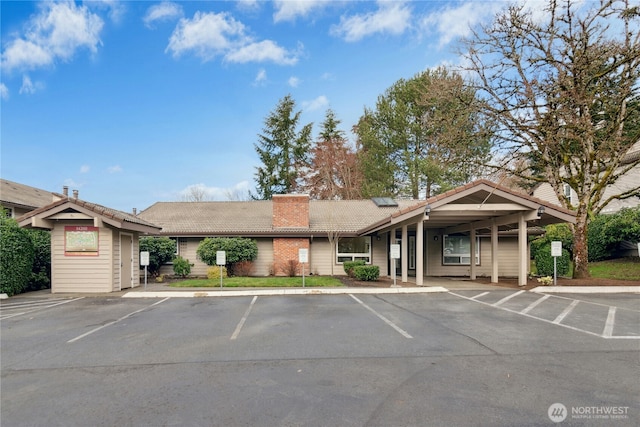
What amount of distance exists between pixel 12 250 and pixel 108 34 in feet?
29.9

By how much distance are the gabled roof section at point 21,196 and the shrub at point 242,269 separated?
32.7 feet

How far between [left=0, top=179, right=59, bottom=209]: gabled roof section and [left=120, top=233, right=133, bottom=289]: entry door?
704cm

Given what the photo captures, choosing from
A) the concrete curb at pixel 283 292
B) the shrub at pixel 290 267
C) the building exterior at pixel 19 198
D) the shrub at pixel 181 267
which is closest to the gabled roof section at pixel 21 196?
the building exterior at pixel 19 198

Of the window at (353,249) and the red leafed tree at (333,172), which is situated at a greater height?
the red leafed tree at (333,172)

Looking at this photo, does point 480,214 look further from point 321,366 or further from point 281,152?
point 281,152

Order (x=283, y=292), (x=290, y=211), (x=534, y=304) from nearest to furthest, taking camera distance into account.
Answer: (x=534, y=304)
(x=283, y=292)
(x=290, y=211)

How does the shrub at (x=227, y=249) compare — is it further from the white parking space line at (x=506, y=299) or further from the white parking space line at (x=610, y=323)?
A: the white parking space line at (x=610, y=323)

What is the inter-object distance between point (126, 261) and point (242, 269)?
5.37m

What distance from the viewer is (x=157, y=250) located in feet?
57.5

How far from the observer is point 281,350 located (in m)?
5.93

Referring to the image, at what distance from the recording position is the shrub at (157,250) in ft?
56.7

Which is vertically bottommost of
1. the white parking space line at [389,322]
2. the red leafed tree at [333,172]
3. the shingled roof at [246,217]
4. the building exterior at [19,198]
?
the white parking space line at [389,322]

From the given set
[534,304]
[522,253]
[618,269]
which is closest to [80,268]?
[534,304]

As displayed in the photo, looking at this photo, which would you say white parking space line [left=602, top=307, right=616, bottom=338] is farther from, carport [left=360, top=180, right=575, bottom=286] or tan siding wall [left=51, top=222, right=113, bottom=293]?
tan siding wall [left=51, top=222, right=113, bottom=293]
